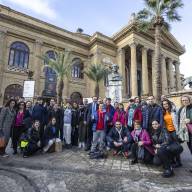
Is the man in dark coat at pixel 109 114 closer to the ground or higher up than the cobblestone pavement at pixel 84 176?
higher up

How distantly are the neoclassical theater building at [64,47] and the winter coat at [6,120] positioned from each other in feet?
56.1

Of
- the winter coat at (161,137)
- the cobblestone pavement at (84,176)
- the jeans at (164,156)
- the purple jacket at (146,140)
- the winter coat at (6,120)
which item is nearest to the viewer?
the cobblestone pavement at (84,176)

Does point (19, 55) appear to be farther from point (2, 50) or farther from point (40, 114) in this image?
point (40, 114)

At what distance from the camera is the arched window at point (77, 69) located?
27938 mm

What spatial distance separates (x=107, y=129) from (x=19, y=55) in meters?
20.7

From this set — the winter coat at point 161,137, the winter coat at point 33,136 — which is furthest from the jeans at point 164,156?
the winter coat at point 33,136

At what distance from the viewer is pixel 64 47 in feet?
87.8

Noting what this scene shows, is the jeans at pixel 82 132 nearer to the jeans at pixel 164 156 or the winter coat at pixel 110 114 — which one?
the winter coat at pixel 110 114

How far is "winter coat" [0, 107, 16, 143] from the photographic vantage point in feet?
19.0

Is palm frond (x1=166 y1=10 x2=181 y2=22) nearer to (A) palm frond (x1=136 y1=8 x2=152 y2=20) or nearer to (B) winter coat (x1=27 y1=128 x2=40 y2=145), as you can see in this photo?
(A) palm frond (x1=136 y1=8 x2=152 y2=20)

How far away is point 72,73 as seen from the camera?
27.7m

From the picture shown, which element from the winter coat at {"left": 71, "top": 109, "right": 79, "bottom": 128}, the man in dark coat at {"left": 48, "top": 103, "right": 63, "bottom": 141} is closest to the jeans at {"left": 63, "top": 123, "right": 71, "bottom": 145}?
the man in dark coat at {"left": 48, "top": 103, "right": 63, "bottom": 141}

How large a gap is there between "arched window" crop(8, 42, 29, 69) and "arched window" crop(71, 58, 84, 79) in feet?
22.9

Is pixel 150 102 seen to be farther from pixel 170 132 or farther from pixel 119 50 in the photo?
pixel 119 50
